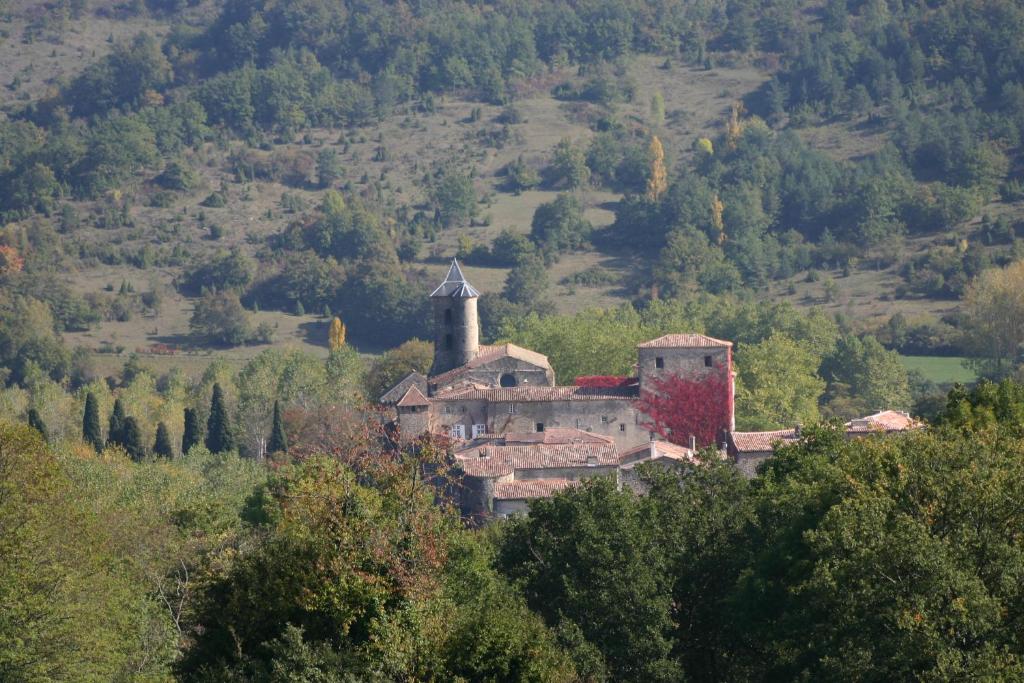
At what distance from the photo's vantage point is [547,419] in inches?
3455

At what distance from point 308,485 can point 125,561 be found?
1619cm

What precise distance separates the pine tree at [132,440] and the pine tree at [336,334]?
1906 inches

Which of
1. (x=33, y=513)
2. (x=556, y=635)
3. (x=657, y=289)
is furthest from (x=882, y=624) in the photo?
(x=657, y=289)

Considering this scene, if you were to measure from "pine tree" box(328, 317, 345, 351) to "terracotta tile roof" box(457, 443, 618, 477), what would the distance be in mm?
71591

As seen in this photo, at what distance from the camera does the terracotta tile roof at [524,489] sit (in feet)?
247

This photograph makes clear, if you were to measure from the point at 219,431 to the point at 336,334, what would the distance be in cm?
4942

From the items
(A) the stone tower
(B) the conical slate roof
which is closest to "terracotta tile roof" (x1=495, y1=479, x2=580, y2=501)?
(A) the stone tower

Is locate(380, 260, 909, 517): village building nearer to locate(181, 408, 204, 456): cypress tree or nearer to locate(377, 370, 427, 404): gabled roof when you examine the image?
locate(377, 370, 427, 404): gabled roof

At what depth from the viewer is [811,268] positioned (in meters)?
169

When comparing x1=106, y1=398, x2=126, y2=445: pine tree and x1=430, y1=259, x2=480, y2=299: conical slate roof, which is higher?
x1=430, y1=259, x2=480, y2=299: conical slate roof

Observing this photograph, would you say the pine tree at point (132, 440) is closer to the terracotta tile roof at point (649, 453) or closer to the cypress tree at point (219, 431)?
the cypress tree at point (219, 431)

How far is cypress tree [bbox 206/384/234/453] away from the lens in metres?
106

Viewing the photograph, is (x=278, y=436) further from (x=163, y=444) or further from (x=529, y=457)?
(x=529, y=457)

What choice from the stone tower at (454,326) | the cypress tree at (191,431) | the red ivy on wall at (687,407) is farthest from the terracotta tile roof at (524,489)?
the cypress tree at (191,431)
